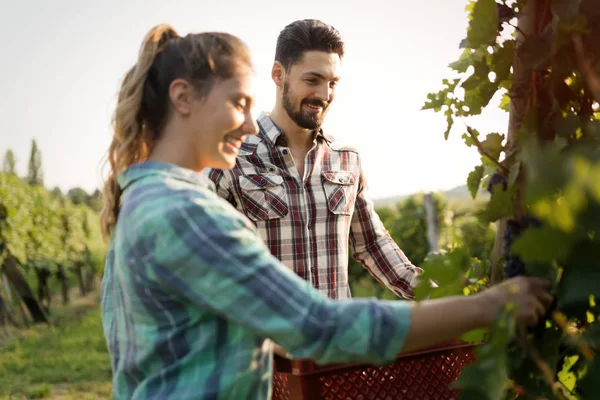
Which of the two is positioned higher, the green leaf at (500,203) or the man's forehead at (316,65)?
the man's forehead at (316,65)

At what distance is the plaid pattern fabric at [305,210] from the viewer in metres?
3.27

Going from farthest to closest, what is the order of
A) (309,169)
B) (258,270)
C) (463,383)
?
(309,169), (258,270), (463,383)

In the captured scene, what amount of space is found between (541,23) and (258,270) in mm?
810

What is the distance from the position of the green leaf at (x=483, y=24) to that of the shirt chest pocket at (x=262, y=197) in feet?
5.68

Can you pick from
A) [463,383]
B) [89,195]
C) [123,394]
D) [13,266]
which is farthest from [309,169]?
[89,195]

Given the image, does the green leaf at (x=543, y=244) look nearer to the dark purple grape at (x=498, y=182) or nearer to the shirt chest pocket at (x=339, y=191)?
the dark purple grape at (x=498, y=182)

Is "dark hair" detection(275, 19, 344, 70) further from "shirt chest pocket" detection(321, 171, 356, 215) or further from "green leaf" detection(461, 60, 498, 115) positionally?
"green leaf" detection(461, 60, 498, 115)

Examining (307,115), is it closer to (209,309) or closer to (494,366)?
(209,309)

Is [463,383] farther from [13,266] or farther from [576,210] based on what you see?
[13,266]

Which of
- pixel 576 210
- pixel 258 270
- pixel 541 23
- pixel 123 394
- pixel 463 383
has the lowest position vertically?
pixel 123 394

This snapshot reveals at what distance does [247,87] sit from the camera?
5.69ft

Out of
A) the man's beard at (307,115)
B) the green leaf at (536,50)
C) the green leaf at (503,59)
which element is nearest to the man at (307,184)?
the man's beard at (307,115)

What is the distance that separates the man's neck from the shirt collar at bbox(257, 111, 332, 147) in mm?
26

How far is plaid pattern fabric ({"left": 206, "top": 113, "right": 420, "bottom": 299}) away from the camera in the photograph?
10.7 ft
